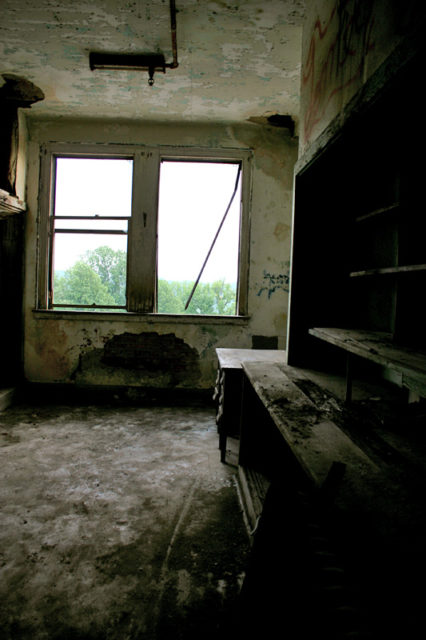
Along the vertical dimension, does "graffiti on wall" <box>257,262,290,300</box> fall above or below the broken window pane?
below

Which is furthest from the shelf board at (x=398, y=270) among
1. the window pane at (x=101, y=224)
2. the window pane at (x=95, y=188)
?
the window pane at (x=95, y=188)

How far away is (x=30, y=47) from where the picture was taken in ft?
10.7

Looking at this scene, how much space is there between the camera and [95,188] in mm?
4602

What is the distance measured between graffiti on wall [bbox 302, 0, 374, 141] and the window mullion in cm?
256

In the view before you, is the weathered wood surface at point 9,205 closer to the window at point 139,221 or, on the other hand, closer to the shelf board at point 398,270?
the window at point 139,221

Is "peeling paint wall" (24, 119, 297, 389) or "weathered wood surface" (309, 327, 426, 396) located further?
"peeling paint wall" (24, 119, 297, 389)

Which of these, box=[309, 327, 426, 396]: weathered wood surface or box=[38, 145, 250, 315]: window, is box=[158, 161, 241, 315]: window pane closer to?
box=[38, 145, 250, 315]: window

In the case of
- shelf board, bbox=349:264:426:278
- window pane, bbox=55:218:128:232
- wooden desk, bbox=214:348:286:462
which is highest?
window pane, bbox=55:218:128:232

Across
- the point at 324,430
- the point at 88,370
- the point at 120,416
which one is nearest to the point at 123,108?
the point at 88,370

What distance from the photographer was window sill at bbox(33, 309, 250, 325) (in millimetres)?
4637

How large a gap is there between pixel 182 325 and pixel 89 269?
4.43 feet

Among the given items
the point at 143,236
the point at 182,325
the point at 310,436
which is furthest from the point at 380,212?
the point at 143,236

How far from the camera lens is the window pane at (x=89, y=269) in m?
4.66

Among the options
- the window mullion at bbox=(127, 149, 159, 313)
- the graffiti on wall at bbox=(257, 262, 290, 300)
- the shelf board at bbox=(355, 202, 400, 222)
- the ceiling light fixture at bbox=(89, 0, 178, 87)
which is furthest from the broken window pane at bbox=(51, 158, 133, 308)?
the shelf board at bbox=(355, 202, 400, 222)
